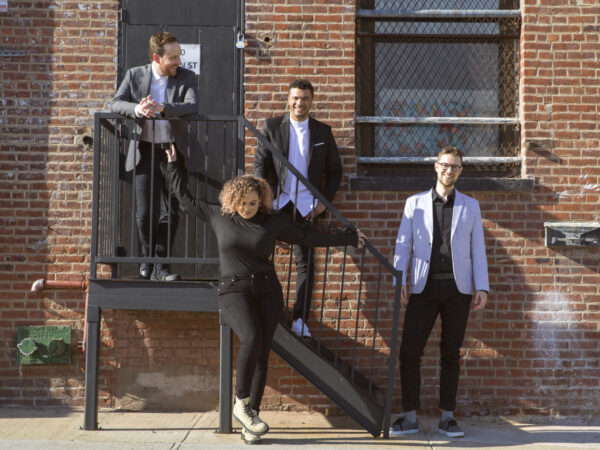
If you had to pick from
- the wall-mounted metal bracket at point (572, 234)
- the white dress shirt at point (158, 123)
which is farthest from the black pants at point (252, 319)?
the wall-mounted metal bracket at point (572, 234)

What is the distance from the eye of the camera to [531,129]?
5812mm

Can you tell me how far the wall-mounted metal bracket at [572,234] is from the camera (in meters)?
5.68

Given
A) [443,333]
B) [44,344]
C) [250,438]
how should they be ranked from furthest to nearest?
[44,344] → [443,333] → [250,438]

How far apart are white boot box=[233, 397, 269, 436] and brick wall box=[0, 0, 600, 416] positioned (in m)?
1.14

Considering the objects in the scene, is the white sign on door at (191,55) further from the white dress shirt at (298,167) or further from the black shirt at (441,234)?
the black shirt at (441,234)

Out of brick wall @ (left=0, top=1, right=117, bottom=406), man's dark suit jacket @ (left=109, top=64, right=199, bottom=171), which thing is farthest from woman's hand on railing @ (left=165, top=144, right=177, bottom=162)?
brick wall @ (left=0, top=1, right=117, bottom=406)

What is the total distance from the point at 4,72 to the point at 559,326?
5002mm

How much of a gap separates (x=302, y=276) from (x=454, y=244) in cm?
114

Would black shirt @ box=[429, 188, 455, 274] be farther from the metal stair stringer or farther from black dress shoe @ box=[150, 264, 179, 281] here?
black dress shoe @ box=[150, 264, 179, 281]

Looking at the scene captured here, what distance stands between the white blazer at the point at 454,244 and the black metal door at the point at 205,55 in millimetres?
1613

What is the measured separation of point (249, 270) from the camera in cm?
460

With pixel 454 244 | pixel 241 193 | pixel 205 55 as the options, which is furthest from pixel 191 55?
pixel 454 244

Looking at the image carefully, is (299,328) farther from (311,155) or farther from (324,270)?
(311,155)

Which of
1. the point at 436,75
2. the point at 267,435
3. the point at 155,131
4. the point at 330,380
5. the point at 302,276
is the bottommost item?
the point at 267,435
